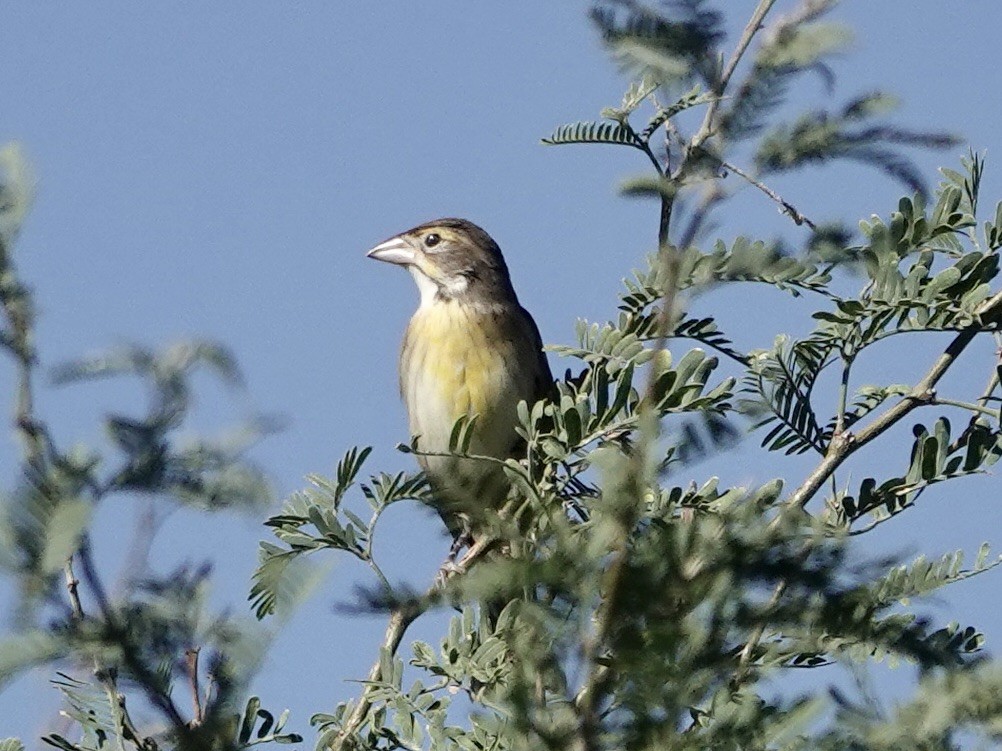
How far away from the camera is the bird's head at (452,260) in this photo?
675cm

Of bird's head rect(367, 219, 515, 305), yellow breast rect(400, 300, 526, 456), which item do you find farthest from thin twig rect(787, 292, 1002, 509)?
bird's head rect(367, 219, 515, 305)

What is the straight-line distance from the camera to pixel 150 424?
57.2 inches

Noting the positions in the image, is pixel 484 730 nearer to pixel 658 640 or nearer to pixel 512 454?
pixel 658 640

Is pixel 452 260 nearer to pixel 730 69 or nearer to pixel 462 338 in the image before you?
pixel 462 338

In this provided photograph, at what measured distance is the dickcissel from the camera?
6.04 meters

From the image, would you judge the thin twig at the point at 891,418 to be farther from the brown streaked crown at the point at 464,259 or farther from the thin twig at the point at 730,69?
the brown streaked crown at the point at 464,259

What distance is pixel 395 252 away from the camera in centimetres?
705

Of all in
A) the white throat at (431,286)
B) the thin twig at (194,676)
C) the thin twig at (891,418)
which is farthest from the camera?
the white throat at (431,286)

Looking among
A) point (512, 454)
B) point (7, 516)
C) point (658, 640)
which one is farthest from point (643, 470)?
point (512, 454)

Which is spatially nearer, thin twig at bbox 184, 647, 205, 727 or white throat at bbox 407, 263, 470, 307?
thin twig at bbox 184, 647, 205, 727

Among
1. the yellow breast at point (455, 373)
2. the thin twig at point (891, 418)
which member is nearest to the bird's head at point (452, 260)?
Answer: the yellow breast at point (455, 373)

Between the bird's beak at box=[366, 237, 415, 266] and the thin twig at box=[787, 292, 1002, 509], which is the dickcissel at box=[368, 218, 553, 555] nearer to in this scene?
the bird's beak at box=[366, 237, 415, 266]

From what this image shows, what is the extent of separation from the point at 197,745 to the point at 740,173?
34.0 inches

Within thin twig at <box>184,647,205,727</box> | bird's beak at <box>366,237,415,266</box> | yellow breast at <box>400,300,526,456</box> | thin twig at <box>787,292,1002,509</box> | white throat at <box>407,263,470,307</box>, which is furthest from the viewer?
bird's beak at <box>366,237,415,266</box>
